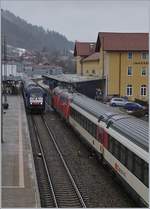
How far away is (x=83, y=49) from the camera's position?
68.4 m

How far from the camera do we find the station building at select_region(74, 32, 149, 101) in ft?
167

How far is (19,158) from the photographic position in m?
18.5

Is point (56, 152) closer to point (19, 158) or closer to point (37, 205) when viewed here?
point (19, 158)

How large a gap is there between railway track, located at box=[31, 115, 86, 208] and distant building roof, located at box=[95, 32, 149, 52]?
2751 cm

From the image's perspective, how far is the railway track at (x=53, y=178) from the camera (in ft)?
44.1

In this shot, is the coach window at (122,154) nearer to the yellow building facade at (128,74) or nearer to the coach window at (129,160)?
the coach window at (129,160)

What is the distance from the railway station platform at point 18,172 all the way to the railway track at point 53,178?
42 cm

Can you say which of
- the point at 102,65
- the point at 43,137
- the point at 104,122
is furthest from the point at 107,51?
the point at 104,122

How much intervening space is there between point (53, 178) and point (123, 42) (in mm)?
37543

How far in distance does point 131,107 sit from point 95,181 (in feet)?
85.9

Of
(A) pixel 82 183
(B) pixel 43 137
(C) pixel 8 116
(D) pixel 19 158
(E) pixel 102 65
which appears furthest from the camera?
(E) pixel 102 65

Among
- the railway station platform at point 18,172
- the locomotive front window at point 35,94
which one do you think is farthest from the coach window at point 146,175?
the locomotive front window at point 35,94

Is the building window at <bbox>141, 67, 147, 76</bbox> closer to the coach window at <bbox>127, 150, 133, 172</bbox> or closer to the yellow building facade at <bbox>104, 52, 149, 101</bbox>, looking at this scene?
the yellow building facade at <bbox>104, 52, 149, 101</bbox>

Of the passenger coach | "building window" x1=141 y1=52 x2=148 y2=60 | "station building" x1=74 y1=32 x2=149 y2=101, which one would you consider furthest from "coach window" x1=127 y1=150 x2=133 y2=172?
"building window" x1=141 y1=52 x2=148 y2=60
